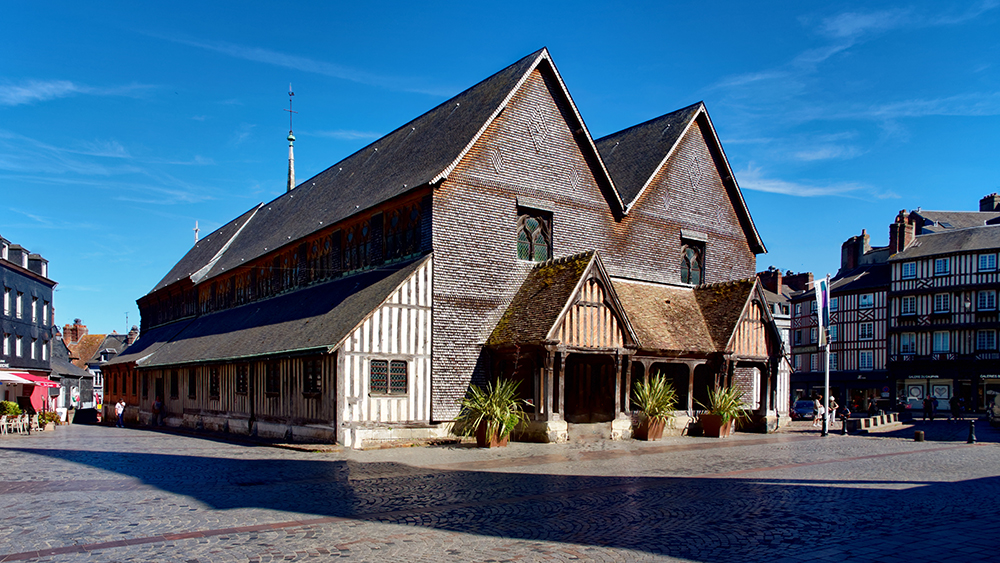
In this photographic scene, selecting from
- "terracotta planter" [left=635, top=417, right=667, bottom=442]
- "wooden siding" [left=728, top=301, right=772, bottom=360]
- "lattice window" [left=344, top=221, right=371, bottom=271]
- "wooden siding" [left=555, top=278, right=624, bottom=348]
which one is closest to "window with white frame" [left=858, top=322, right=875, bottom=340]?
"wooden siding" [left=728, top=301, right=772, bottom=360]

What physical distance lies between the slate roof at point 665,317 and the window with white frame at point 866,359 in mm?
44830

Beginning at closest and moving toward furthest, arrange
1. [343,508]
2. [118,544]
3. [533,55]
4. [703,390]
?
1. [118,544]
2. [343,508]
3. [533,55]
4. [703,390]

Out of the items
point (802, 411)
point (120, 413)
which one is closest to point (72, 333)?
point (120, 413)

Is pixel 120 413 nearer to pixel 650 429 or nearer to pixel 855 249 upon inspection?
pixel 650 429

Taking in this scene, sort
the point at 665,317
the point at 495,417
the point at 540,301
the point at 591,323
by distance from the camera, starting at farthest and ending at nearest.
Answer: the point at 665,317 < the point at 540,301 < the point at 591,323 < the point at 495,417

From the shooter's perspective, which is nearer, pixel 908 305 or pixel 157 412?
pixel 157 412

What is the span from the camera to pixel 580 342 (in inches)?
882

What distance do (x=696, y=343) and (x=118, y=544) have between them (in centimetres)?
2024

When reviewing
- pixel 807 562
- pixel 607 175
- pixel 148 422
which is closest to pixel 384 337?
pixel 607 175

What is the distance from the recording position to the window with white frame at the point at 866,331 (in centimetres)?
6644

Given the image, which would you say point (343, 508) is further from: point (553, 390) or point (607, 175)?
point (607, 175)

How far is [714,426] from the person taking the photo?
980 inches

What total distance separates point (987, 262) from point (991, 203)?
1603cm

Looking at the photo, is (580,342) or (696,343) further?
(696,343)
